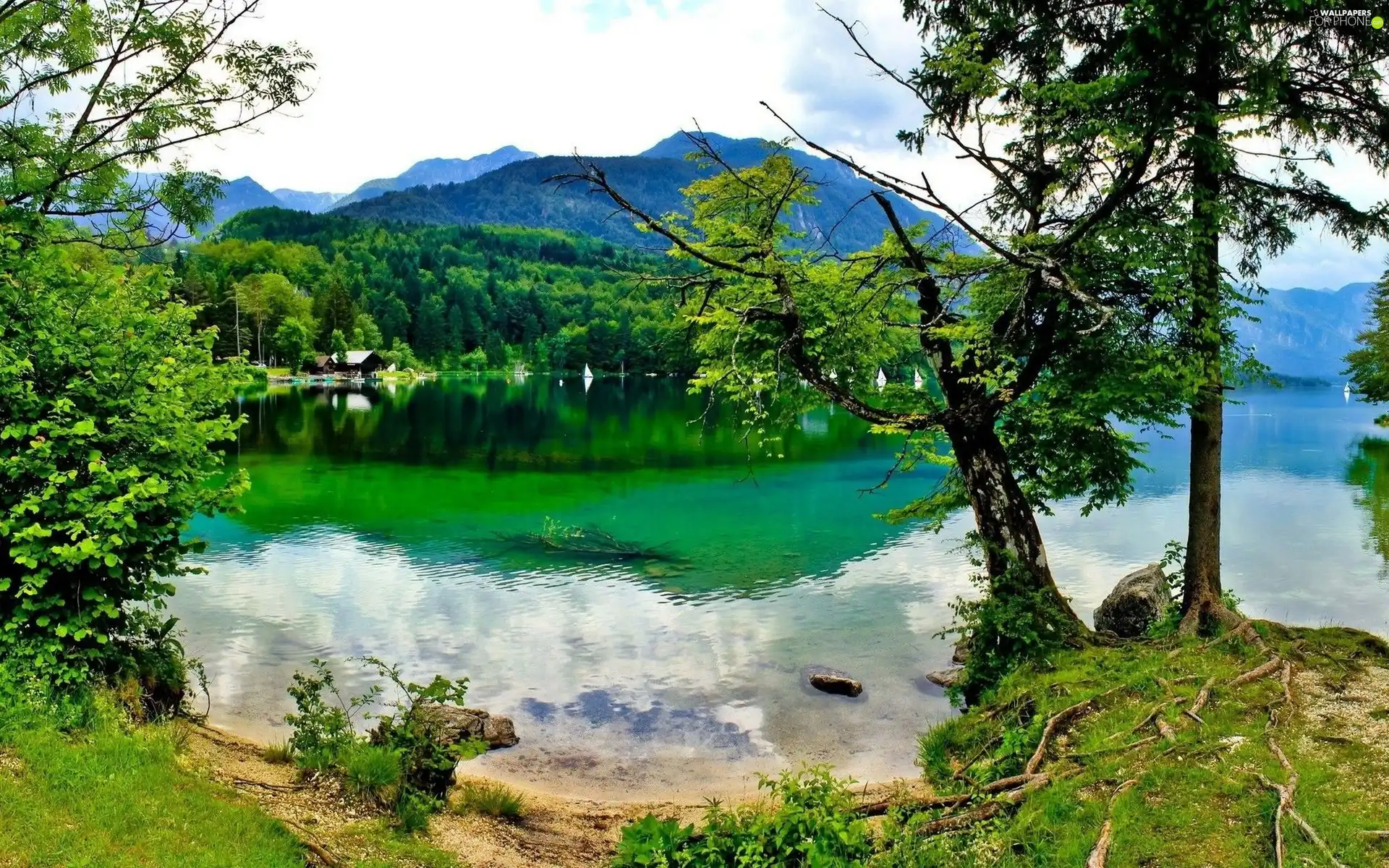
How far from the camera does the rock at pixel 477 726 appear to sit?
39.7 ft

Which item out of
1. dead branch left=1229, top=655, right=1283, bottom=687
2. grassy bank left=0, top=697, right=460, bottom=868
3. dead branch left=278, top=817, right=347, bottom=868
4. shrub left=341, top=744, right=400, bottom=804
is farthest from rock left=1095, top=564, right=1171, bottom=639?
dead branch left=278, top=817, right=347, bottom=868

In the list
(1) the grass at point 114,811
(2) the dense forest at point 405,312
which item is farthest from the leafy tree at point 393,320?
(1) the grass at point 114,811

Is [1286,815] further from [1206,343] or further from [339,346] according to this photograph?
[339,346]

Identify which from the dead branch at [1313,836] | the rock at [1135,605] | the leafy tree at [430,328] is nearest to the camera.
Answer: the dead branch at [1313,836]

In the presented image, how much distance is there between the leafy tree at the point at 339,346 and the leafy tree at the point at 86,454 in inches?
5245

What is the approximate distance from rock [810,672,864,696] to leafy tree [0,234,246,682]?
1021 centimetres

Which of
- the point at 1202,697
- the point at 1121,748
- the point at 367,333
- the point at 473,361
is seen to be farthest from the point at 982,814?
the point at 473,361

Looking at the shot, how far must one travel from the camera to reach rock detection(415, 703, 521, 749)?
1209 cm

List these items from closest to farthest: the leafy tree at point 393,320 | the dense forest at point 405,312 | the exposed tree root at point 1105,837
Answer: the exposed tree root at point 1105,837 < the dense forest at point 405,312 < the leafy tree at point 393,320

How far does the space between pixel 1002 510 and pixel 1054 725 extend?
12.3 ft

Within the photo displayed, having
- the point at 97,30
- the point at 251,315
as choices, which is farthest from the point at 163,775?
the point at 251,315

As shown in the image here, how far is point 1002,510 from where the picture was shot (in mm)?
11461

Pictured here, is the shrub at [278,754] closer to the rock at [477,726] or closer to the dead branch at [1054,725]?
the rock at [477,726]

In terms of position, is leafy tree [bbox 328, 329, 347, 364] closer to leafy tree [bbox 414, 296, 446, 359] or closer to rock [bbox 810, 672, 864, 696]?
leafy tree [bbox 414, 296, 446, 359]
